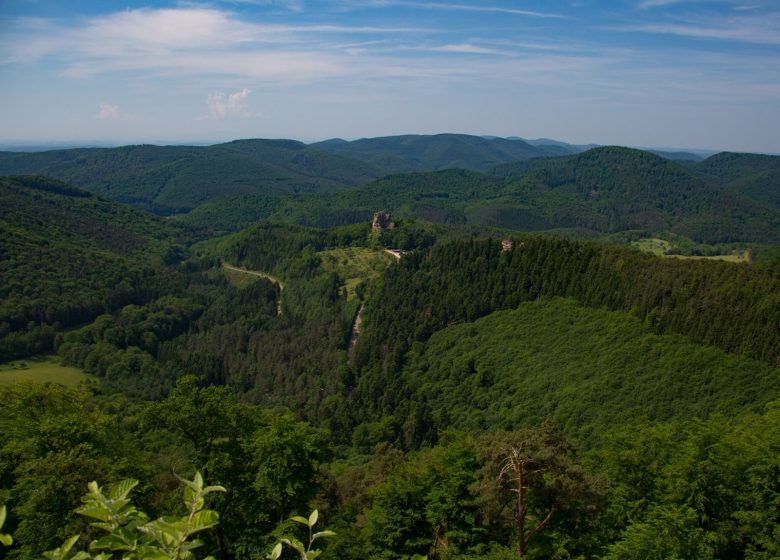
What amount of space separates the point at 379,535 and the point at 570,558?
10068 mm

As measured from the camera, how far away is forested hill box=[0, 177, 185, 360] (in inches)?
4176

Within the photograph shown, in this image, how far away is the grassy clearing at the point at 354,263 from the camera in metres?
132

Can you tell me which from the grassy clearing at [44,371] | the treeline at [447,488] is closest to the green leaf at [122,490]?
the treeline at [447,488]

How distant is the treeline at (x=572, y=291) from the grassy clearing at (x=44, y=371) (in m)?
49.6

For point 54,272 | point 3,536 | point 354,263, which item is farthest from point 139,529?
point 54,272

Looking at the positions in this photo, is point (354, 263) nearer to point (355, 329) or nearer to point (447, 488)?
point (355, 329)

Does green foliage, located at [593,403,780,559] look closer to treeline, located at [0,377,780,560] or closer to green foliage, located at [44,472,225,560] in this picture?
treeline, located at [0,377,780,560]

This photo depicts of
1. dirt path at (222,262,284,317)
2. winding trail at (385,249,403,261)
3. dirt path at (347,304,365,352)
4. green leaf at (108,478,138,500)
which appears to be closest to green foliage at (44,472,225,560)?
green leaf at (108,478,138,500)

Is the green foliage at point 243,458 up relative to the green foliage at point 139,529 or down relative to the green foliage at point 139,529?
down

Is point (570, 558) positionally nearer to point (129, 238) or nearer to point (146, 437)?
point (146, 437)

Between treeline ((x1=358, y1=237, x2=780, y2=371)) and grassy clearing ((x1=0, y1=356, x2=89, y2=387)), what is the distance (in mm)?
49621

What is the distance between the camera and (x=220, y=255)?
7456 inches

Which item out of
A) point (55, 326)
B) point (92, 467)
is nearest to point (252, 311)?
point (55, 326)

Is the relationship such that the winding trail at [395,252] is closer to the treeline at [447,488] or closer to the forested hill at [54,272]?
the forested hill at [54,272]
